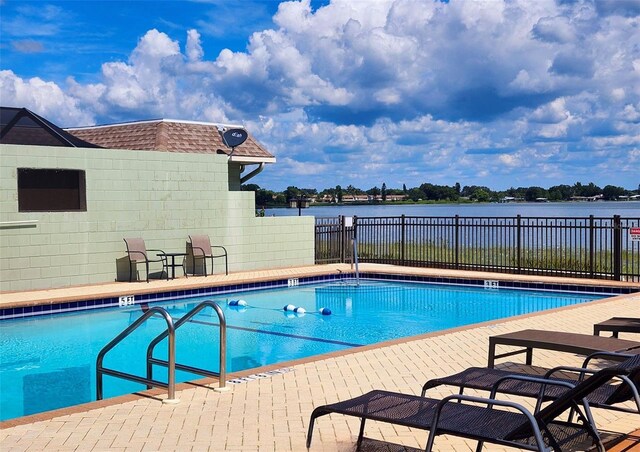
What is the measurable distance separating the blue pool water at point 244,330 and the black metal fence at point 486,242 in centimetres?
175

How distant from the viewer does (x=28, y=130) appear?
1473 cm

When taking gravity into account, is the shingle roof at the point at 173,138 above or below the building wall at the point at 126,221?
Result: above

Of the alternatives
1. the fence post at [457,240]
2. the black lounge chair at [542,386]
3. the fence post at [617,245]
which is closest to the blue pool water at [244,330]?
the fence post at [617,245]

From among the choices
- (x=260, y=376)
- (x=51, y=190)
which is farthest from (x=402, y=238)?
(x=260, y=376)

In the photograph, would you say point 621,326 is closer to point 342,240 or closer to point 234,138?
point 342,240

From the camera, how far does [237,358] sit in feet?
31.1

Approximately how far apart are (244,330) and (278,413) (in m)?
5.82

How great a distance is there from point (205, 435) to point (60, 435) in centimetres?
102

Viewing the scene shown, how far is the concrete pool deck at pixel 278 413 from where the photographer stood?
495 cm

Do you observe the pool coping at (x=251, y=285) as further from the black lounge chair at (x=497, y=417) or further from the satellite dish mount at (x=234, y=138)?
the black lounge chair at (x=497, y=417)

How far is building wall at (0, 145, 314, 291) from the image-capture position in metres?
13.9

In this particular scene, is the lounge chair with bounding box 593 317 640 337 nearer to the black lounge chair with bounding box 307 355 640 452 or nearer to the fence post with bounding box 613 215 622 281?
the black lounge chair with bounding box 307 355 640 452

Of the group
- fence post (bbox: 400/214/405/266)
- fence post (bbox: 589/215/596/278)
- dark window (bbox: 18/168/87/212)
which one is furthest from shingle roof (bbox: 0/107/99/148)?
fence post (bbox: 589/215/596/278)

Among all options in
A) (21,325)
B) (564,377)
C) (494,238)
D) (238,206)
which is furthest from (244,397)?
(494,238)
